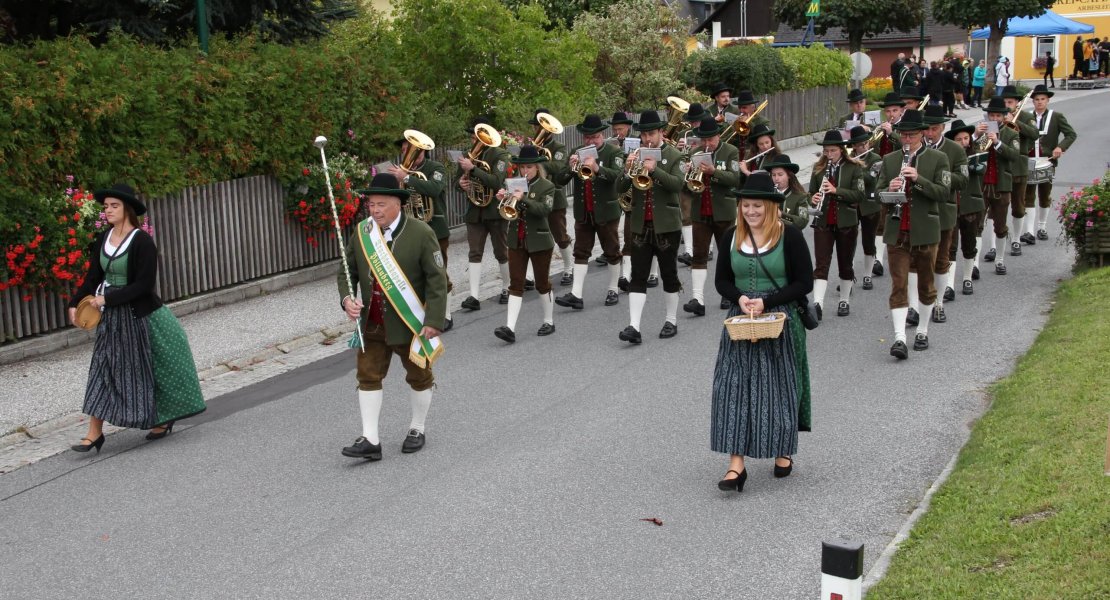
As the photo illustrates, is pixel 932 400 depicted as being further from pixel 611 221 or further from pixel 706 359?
pixel 611 221

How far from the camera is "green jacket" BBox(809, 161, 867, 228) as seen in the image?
40.9 feet

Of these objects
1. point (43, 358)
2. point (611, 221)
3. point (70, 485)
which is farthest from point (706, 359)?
point (43, 358)

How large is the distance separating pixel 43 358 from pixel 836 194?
760 cm

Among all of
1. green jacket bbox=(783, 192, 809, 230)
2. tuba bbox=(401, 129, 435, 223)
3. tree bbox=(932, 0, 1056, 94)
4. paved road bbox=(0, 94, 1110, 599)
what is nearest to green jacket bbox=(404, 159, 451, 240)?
tuba bbox=(401, 129, 435, 223)

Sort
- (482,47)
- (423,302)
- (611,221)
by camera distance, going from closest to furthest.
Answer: (423,302) < (611,221) < (482,47)

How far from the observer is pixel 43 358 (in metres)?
11.7

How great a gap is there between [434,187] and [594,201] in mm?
1725

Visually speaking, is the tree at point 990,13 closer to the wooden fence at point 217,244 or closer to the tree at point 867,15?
the tree at point 867,15

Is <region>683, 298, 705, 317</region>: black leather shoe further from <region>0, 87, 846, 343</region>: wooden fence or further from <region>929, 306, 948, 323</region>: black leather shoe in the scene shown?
<region>0, 87, 846, 343</region>: wooden fence

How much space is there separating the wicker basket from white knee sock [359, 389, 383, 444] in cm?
242

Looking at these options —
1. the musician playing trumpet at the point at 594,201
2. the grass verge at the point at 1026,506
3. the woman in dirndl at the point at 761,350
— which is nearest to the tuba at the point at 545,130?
the musician playing trumpet at the point at 594,201

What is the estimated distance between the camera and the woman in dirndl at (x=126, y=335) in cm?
891

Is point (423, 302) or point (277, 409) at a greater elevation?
point (423, 302)

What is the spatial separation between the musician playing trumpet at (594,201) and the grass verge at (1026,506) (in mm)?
4641
